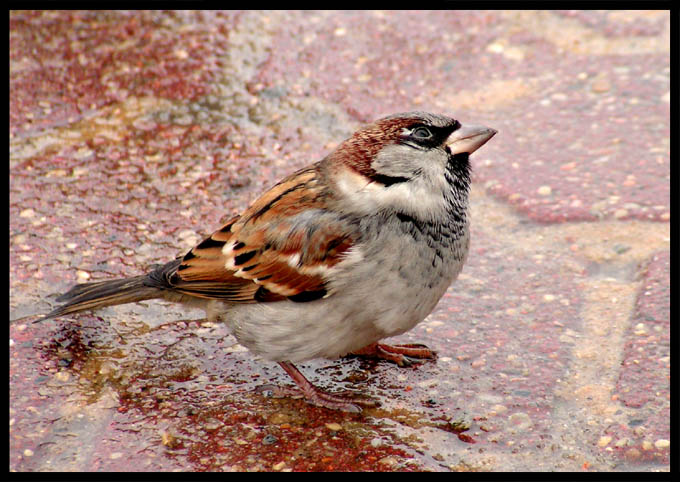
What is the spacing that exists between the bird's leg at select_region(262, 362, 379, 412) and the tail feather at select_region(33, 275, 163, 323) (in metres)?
0.53

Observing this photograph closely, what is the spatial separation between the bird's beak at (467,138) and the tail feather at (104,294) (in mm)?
1088

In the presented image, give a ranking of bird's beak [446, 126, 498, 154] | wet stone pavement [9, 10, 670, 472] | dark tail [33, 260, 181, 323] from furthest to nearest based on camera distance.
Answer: dark tail [33, 260, 181, 323]
bird's beak [446, 126, 498, 154]
wet stone pavement [9, 10, 670, 472]

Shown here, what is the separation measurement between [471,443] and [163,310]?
4.14 feet

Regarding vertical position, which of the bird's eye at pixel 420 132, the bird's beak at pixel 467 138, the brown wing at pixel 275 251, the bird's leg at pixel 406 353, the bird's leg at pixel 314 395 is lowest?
the bird's leg at pixel 314 395

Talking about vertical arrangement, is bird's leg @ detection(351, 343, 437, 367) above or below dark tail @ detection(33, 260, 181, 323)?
below

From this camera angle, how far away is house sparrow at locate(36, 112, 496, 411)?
3.15m

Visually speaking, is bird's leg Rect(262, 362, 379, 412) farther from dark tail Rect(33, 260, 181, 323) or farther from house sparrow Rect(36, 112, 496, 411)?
dark tail Rect(33, 260, 181, 323)

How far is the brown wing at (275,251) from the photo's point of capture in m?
3.21

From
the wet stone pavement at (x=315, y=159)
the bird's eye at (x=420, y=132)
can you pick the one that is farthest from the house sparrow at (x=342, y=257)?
the wet stone pavement at (x=315, y=159)

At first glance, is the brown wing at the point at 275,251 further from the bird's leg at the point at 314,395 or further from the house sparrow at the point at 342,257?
the bird's leg at the point at 314,395

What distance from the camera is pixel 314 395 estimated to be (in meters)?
3.22

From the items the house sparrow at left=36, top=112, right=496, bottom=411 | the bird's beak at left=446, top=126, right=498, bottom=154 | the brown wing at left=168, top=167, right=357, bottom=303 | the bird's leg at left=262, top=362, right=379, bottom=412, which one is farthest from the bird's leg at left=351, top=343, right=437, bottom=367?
the bird's beak at left=446, top=126, right=498, bottom=154

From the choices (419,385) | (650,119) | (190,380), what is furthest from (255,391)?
(650,119)

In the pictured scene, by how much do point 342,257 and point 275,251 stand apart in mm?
268
